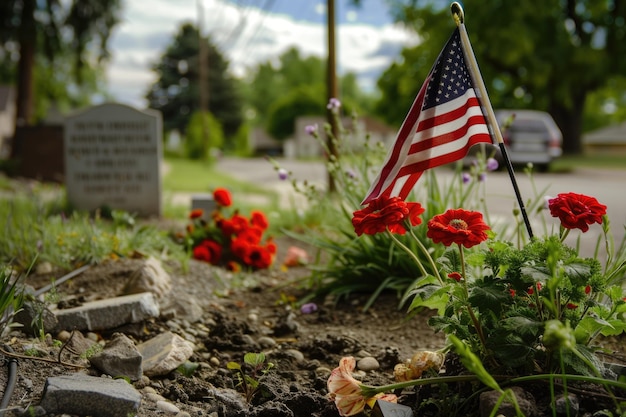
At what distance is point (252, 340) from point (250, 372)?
1.56 ft

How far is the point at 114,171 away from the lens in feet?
27.8

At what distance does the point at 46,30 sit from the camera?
23.0m

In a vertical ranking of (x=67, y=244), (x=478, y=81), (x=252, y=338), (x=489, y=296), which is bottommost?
(x=252, y=338)

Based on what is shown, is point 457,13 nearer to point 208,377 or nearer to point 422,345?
point 422,345

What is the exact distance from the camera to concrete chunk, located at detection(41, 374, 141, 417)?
2523 mm

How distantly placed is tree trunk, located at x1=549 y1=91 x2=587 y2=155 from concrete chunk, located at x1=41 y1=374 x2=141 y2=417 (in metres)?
29.0

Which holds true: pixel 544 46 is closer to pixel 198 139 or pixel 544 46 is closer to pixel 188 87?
pixel 198 139

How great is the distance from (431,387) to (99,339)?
189 cm

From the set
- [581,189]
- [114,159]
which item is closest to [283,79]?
[581,189]

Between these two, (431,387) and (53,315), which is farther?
(53,315)

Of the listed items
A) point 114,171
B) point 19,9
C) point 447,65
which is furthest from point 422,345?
point 19,9

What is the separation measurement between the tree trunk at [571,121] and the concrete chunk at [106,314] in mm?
27897

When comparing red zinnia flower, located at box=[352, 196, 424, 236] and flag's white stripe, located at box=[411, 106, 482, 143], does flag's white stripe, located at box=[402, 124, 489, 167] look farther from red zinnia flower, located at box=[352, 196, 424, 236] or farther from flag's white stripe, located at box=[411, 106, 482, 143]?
red zinnia flower, located at box=[352, 196, 424, 236]

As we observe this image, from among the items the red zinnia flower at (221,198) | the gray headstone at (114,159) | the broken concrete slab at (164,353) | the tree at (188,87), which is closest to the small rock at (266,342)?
the broken concrete slab at (164,353)
